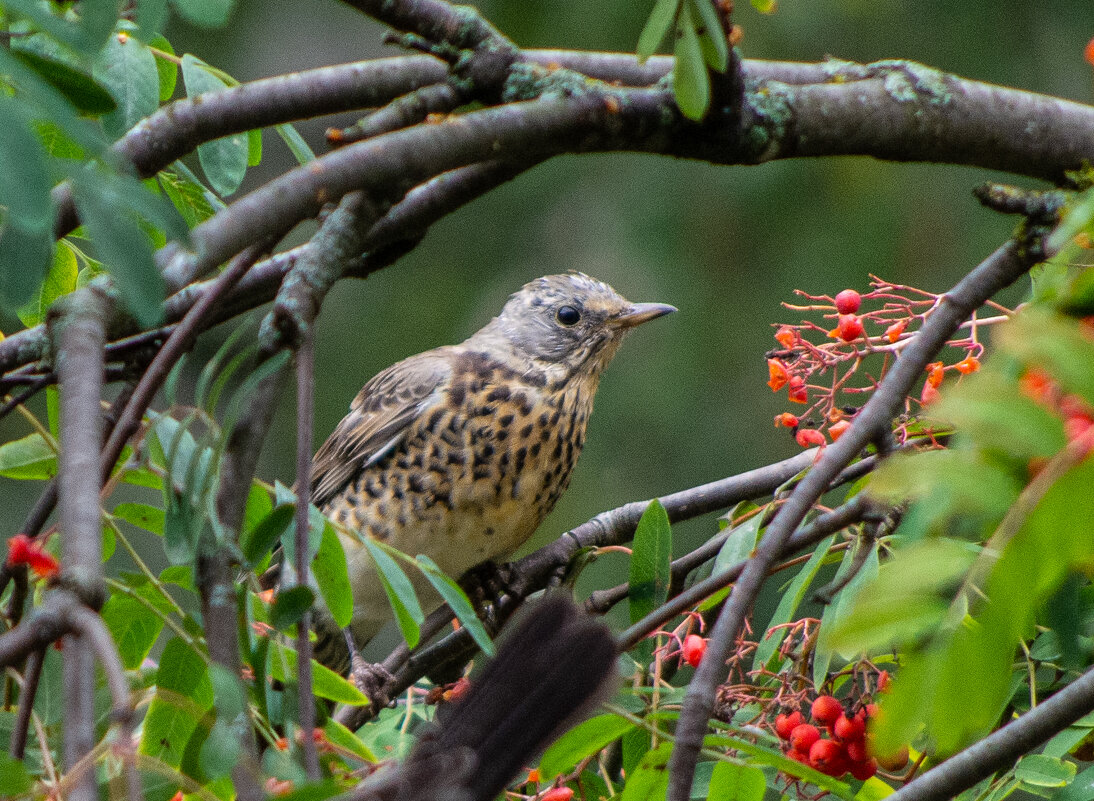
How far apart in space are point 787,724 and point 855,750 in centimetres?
11

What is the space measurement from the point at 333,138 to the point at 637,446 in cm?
420

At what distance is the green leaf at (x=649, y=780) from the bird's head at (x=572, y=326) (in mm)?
1900

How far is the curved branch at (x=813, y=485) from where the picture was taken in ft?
4.05

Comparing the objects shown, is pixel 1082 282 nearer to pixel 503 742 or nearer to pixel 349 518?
pixel 503 742

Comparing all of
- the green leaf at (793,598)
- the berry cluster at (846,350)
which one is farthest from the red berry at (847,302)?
→ the green leaf at (793,598)

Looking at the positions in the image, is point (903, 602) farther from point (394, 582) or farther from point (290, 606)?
point (394, 582)

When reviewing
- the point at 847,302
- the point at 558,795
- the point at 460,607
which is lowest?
the point at 558,795

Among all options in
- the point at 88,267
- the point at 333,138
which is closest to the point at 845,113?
the point at 333,138

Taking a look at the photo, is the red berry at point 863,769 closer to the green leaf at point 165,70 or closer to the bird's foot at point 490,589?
the bird's foot at point 490,589

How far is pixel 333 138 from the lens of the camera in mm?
1564

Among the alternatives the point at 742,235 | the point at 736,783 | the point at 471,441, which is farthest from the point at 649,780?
the point at 742,235

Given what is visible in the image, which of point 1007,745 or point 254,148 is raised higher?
point 254,148

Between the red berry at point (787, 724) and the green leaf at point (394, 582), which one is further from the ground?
the green leaf at point (394, 582)

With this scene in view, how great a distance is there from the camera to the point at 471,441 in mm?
3223
